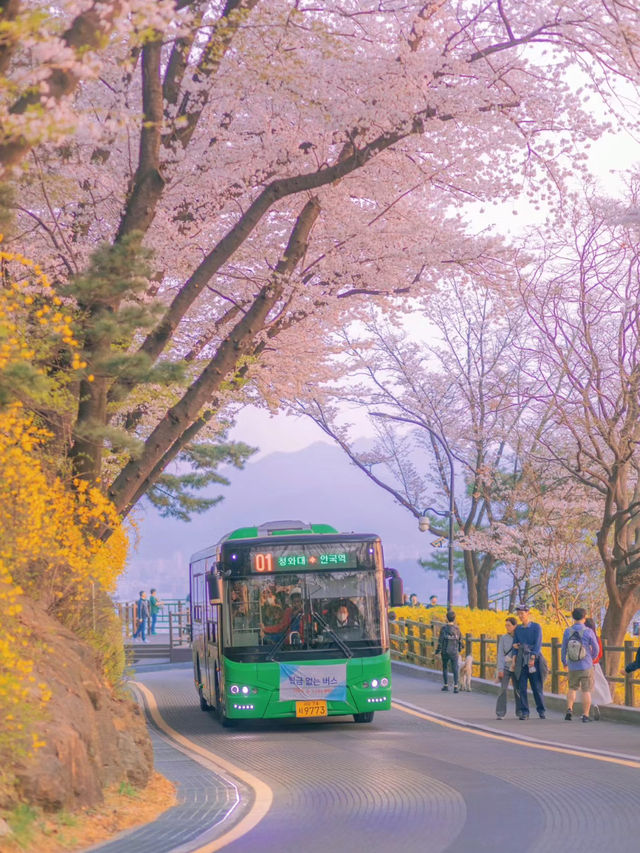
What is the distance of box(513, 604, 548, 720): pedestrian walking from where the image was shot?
19375mm

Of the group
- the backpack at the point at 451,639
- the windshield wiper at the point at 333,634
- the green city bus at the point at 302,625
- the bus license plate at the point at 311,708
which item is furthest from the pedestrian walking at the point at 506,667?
the backpack at the point at 451,639

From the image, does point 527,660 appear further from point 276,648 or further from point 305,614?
point 276,648

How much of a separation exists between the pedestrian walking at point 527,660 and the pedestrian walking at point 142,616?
2826 cm

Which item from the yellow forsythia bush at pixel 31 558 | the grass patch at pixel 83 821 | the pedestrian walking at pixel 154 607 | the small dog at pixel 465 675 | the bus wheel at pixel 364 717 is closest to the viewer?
the grass patch at pixel 83 821

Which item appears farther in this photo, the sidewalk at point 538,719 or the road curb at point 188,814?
the sidewalk at point 538,719

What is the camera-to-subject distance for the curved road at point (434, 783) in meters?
8.95

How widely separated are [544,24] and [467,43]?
1500 millimetres

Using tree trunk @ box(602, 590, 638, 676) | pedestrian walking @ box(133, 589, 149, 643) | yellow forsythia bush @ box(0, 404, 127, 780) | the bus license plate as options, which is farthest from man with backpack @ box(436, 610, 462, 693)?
pedestrian walking @ box(133, 589, 149, 643)

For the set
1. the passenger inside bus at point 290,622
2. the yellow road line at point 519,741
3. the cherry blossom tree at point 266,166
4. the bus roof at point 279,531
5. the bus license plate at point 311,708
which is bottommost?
the yellow road line at point 519,741

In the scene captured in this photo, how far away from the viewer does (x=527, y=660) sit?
19391 mm

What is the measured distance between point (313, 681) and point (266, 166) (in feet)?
26.0

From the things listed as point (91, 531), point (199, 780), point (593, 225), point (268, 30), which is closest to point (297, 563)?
point (91, 531)

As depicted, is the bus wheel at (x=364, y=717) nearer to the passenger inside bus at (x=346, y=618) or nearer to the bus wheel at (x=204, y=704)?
the passenger inside bus at (x=346, y=618)

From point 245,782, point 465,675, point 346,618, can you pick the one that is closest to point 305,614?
point 346,618
